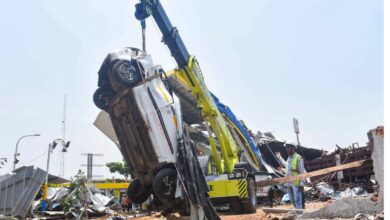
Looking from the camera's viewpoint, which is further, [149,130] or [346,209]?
[149,130]

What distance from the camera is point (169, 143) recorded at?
5.25 metres

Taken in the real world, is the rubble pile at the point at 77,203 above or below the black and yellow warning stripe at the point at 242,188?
below

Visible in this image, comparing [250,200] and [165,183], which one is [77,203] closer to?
[250,200]

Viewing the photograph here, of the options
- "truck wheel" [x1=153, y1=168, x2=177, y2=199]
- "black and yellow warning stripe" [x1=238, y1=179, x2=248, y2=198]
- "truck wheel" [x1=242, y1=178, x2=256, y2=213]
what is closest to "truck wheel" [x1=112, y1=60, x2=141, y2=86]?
"truck wheel" [x1=153, y1=168, x2=177, y2=199]

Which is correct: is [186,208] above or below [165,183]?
below

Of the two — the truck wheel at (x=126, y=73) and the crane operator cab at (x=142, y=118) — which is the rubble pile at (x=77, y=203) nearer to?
the crane operator cab at (x=142, y=118)

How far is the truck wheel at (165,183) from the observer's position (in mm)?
4965

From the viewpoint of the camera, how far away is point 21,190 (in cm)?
952

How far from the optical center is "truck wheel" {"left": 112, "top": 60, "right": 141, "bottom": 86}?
17.2ft

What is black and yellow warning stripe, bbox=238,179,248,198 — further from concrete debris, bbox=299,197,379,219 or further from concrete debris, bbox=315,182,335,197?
concrete debris, bbox=315,182,335,197

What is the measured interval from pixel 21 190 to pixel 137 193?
5.53 m

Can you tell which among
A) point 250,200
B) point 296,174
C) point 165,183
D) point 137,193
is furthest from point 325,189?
point 165,183

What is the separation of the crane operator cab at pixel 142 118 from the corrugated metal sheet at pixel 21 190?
509cm

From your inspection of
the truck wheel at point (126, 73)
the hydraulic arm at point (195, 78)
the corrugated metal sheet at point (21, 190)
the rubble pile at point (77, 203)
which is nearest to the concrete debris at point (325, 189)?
the hydraulic arm at point (195, 78)
